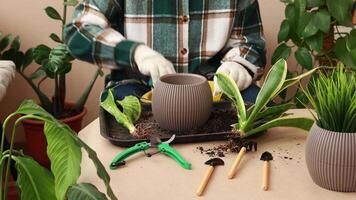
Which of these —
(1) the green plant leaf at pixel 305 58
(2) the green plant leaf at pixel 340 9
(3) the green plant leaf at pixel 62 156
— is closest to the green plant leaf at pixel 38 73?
(1) the green plant leaf at pixel 305 58

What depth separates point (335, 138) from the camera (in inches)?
26.2

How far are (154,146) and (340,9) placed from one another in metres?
0.99

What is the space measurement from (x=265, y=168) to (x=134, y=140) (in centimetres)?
20

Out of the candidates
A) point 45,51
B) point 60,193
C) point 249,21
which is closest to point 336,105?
point 60,193

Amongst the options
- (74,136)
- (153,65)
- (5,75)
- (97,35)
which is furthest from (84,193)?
(5,75)

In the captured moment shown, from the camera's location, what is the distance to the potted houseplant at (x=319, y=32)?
1.57m

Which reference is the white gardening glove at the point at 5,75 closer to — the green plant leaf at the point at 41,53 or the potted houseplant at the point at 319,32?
the green plant leaf at the point at 41,53

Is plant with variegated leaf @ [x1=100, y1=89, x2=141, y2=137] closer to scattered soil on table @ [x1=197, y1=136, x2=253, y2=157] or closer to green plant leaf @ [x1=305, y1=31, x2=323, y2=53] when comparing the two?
scattered soil on table @ [x1=197, y1=136, x2=253, y2=157]

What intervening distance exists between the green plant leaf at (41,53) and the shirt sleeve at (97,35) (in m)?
0.57

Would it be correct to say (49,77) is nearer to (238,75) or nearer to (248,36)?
(248,36)

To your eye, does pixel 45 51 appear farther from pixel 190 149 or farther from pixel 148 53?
pixel 190 149

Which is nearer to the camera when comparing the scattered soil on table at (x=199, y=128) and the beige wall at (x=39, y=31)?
the scattered soil on table at (x=199, y=128)

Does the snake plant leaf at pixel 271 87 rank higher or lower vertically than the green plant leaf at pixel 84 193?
higher

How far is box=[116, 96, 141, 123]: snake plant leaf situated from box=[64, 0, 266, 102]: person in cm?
24
